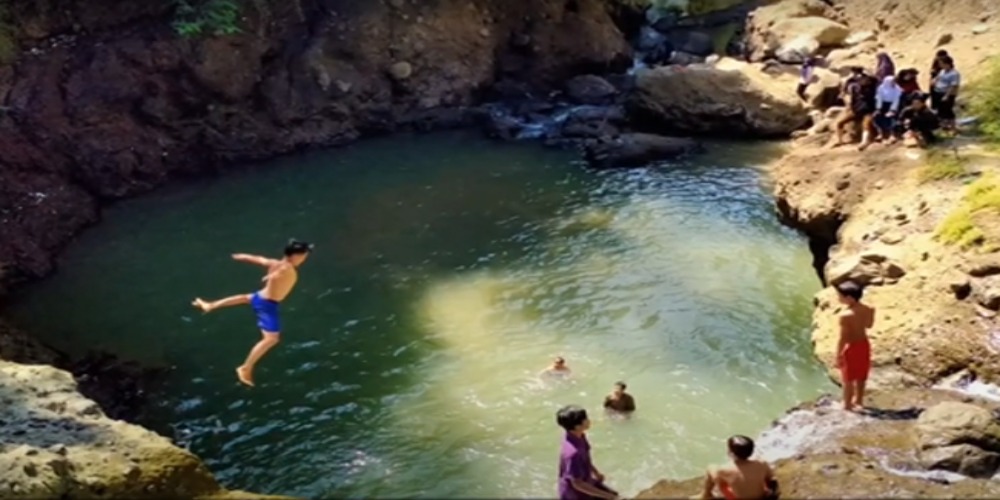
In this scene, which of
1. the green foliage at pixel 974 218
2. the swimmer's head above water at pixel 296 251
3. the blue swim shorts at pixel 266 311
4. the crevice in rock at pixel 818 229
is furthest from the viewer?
the crevice in rock at pixel 818 229

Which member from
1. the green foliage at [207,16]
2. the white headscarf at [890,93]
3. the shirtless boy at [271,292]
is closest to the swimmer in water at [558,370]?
the shirtless boy at [271,292]

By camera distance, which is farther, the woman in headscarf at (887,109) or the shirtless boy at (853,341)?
the woman in headscarf at (887,109)

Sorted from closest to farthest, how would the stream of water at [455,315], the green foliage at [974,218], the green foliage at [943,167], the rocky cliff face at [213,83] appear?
the stream of water at [455,315]
the green foliage at [974,218]
the green foliage at [943,167]
the rocky cliff face at [213,83]

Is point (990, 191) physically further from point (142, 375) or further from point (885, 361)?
point (142, 375)

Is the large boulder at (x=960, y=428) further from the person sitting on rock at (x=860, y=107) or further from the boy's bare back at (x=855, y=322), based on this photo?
the person sitting on rock at (x=860, y=107)

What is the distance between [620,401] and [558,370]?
1.53m

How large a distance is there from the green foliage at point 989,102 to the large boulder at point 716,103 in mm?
5314

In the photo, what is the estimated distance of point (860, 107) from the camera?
19.4m

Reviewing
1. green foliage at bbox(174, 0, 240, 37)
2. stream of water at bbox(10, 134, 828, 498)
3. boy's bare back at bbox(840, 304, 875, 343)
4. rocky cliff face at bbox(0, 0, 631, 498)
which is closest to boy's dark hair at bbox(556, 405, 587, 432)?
stream of water at bbox(10, 134, 828, 498)

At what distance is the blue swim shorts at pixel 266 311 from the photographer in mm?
11008

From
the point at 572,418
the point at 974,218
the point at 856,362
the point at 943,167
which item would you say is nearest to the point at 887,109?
the point at 943,167

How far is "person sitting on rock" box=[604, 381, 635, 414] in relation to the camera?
1334cm

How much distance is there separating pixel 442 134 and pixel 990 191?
1698 centimetres

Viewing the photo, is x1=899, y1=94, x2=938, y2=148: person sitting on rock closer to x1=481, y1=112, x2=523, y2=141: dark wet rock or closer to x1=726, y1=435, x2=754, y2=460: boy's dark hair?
x1=726, y1=435, x2=754, y2=460: boy's dark hair
